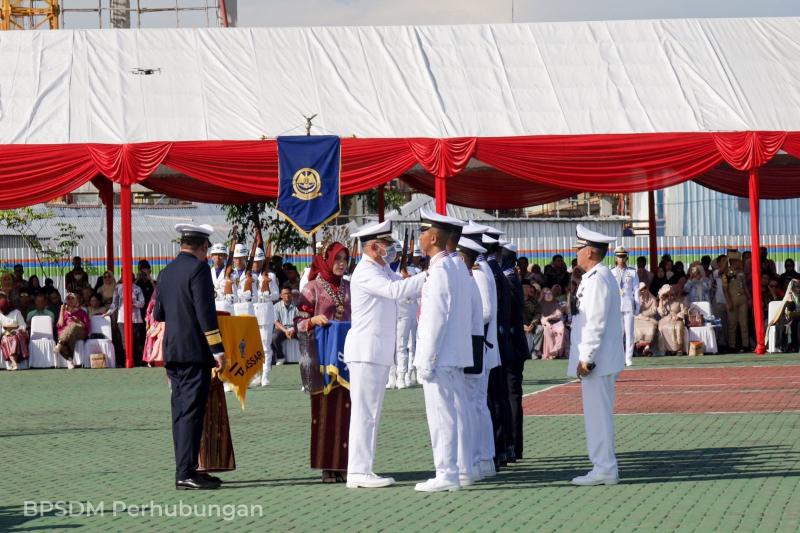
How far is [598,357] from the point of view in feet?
34.1

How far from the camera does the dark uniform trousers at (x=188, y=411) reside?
10398 millimetres

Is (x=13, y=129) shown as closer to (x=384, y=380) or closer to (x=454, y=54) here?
(x=454, y=54)

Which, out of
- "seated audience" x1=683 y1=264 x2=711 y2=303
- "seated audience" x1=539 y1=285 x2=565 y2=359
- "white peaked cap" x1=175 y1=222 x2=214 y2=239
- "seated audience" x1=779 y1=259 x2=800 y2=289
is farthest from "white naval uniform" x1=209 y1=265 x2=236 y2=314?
"seated audience" x1=779 y1=259 x2=800 y2=289

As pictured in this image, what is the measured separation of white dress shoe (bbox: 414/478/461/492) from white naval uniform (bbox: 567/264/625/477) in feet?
3.45

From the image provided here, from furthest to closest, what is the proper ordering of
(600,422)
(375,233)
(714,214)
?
(714,214)
(375,233)
(600,422)

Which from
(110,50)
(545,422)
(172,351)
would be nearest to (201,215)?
(110,50)

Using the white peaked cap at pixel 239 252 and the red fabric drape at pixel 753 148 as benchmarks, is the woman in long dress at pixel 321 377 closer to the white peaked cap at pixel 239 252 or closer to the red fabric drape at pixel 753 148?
the white peaked cap at pixel 239 252

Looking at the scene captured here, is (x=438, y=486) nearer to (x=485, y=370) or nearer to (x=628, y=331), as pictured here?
(x=485, y=370)

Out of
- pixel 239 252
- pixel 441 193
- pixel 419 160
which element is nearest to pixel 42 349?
pixel 239 252

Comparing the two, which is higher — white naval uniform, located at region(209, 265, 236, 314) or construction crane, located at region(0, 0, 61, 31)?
construction crane, located at region(0, 0, 61, 31)

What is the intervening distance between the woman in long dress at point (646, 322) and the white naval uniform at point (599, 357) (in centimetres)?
1452

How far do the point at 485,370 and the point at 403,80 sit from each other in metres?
15.8

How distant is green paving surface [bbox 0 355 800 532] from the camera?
8867mm

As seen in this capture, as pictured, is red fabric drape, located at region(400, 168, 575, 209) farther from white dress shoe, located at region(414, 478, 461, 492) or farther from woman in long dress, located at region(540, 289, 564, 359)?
white dress shoe, located at region(414, 478, 461, 492)
